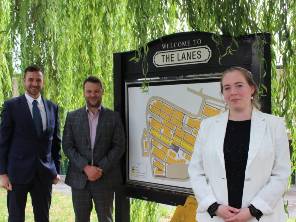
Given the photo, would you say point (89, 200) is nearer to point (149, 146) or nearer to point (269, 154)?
point (149, 146)

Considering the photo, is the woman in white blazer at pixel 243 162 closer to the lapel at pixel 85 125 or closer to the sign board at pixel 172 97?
the sign board at pixel 172 97

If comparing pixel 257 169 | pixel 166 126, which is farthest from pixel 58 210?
pixel 257 169

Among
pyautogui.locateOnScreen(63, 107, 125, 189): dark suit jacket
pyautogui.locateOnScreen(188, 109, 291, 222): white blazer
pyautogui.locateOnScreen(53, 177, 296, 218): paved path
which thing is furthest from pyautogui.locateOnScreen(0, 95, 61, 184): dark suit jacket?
pyautogui.locateOnScreen(53, 177, 296, 218): paved path

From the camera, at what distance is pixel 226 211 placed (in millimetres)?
2676

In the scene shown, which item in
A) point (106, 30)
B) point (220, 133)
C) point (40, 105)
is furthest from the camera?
point (106, 30)

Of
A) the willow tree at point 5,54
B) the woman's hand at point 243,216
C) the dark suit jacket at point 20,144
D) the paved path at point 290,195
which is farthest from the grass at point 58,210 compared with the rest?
the woman's hand at point 243,216

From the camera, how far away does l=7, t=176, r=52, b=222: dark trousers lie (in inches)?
172

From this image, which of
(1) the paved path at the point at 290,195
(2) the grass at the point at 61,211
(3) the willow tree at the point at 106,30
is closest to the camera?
(3) the willow tree at the point at 106,30

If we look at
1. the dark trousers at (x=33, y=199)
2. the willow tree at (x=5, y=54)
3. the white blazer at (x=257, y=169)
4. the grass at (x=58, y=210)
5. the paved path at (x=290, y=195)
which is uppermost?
the willow tree at (x=5, y=54)

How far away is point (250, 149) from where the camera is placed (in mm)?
2676

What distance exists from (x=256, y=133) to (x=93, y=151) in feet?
5.98

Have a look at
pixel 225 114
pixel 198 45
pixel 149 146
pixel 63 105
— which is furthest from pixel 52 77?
pixel 225 114

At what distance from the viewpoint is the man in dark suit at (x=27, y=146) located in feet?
14.1

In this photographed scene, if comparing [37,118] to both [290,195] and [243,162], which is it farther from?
[290,195]
